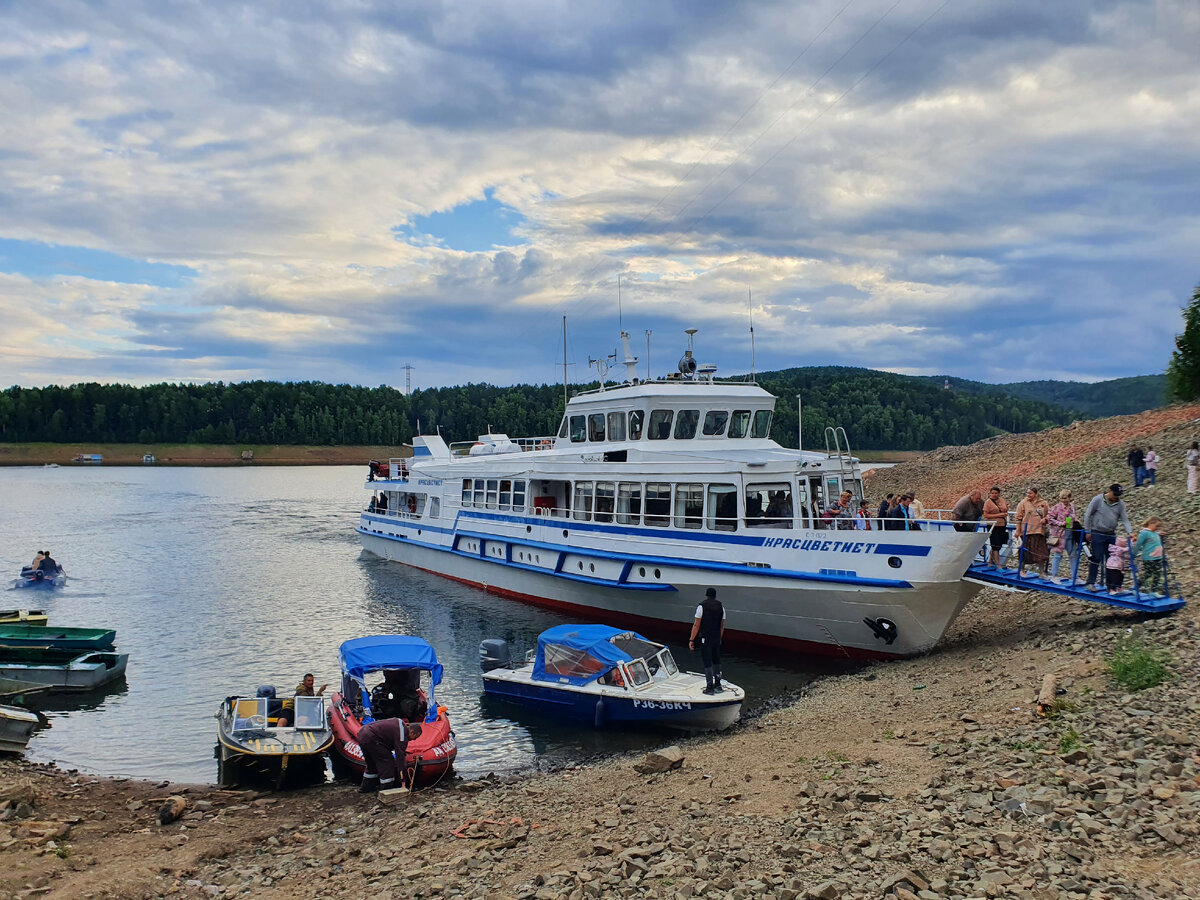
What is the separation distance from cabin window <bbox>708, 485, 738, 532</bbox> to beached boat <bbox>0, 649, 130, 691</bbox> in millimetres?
15796

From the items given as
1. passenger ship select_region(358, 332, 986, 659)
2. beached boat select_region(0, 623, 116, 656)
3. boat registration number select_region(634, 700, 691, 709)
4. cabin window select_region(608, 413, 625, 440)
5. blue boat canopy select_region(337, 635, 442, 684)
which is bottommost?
beached boat select_region(0, 623, 116, 656)

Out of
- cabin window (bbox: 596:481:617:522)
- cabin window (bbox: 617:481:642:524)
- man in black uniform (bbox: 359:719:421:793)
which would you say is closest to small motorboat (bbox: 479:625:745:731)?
man in black uniform (bbox: 359:719:421:793)

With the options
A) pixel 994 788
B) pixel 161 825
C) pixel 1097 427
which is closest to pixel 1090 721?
pixel 994 788

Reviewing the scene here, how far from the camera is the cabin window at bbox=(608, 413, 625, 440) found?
1034 inches

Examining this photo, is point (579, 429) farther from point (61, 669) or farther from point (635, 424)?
point (61, 669)

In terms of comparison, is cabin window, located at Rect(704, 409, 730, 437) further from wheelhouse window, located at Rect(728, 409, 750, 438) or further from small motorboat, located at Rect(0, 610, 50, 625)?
small motorboat, located at Rect(0, 610, 50, 625)

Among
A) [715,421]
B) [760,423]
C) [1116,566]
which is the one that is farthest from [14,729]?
[1116,566]

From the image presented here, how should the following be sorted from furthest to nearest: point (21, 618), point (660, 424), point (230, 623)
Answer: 1. point (230, 623)
2. point (660, 424)
3. point (21, 618)

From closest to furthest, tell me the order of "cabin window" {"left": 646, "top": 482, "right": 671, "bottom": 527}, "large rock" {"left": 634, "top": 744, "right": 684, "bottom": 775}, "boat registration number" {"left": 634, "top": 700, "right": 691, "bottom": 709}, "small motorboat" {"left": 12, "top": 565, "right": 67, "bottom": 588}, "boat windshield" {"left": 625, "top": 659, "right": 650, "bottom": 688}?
"large rock" {"left": 634, "top": 744, "right": 684, "bottom": 775}, "boat registration number" {"left": 634, "top": 700, "right": 691, "bottom": 709}, "boat windshield" {"left": 625, "top": 659, "right": 650, "bottom": 688}, "cabin window" {"left": 646, "top": 482, "right": 671, "bottom": 527}, "small motorboat" {"left": 12, "top": 565, "right": 67, "bottom": 588}

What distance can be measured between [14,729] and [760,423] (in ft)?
66.3

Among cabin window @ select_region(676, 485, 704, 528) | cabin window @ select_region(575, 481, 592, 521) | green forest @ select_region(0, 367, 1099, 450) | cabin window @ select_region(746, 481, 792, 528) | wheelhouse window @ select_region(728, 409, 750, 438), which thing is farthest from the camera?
green forest @ select_region(0, 367, 1099, 450)

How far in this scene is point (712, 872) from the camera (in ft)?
28.0

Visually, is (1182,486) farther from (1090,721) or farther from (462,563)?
(462,563)

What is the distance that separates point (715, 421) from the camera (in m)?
25.6
